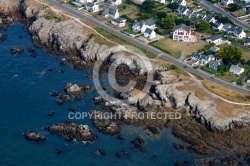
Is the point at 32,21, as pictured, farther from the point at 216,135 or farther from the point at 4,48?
the point at 216,135

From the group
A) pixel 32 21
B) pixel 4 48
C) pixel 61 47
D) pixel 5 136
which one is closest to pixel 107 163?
pixel 5 136

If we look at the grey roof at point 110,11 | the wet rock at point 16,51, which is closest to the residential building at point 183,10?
the grey roof at point 110,11

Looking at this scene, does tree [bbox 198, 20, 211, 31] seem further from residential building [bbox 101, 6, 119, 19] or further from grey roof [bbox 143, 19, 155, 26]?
residential building [bbox 101, 6, 119, 19]

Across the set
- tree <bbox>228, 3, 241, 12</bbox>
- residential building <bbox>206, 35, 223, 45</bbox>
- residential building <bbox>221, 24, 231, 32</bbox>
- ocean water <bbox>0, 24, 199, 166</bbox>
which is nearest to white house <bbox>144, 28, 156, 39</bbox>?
residential building <bbox>206, 35, 223, 45</bbox>

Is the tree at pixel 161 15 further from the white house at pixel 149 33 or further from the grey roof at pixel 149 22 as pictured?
the white house at pixel 149 33

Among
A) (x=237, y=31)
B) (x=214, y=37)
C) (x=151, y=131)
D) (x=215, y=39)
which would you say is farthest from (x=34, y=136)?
(x=237, y=31)

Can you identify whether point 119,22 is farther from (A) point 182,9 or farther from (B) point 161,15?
(A) point 182,9

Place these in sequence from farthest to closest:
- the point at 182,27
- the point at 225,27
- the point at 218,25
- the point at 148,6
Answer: the point at 148,6, the point at 218,25, the point at 225,27, the point at 182,27
